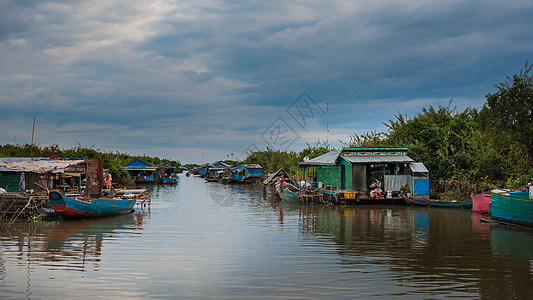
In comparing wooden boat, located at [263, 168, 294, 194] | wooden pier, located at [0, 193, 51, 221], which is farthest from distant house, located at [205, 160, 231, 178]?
wooden pier, located at [0, 193, 51, 221]

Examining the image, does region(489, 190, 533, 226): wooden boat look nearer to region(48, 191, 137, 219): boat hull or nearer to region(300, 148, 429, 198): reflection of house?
region(300, 148, 429, 198): reflection of house

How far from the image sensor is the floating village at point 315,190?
16.0 m

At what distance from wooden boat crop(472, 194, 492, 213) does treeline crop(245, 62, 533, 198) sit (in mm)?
1632

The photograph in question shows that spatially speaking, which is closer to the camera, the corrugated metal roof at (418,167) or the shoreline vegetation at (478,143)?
the shoreline vegetation at (478,143)

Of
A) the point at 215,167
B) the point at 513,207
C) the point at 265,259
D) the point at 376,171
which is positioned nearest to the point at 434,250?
the point at 265,259

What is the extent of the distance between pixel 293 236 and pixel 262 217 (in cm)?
564

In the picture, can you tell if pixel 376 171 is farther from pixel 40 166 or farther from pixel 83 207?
pixel 40 166

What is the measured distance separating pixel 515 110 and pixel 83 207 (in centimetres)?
1809

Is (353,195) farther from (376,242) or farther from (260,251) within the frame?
(260,251)

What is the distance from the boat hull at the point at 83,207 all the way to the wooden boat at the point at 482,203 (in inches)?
651

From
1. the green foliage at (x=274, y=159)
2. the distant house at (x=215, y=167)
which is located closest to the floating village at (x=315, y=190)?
the green foliage at (x=274, y=159)

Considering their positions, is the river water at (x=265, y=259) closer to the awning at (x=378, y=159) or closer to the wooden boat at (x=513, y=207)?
the wooden boat at (x=513, y=207)

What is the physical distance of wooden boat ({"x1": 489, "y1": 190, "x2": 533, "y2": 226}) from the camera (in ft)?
44.8

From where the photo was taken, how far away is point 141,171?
54.1 m
